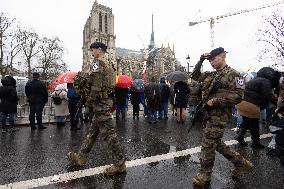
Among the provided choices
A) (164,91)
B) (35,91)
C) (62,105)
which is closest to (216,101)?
(35,91)

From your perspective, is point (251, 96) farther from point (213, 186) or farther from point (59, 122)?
point (59, 122)

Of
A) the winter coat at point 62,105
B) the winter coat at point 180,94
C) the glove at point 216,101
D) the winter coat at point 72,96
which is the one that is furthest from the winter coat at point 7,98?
the glove at point 216,101

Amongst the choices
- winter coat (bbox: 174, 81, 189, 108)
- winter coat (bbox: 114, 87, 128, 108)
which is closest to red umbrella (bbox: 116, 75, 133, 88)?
winter coat (bbox: 114, 87, 128, 108)

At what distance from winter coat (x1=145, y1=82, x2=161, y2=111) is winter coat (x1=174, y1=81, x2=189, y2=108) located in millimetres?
675

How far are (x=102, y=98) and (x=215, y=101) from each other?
186 centimetres

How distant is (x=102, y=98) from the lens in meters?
5.87

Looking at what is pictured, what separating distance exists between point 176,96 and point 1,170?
822 cm

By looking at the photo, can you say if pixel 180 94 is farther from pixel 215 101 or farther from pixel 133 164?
pixel 215 101

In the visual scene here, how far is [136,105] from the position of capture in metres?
14.1

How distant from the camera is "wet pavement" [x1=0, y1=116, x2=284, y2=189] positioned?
5340 millimetres

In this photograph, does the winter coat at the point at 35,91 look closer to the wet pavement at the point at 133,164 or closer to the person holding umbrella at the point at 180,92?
the wet pavement at the point at 133,164

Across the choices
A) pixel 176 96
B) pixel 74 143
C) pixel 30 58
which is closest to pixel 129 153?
pixel 74 143

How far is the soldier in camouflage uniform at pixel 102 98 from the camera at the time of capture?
5.72m

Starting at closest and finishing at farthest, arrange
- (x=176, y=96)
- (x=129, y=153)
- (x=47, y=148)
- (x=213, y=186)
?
(x=213, y=186) < (x=129, y=153) < (x=47, y=148) < (x=176, y=96)
